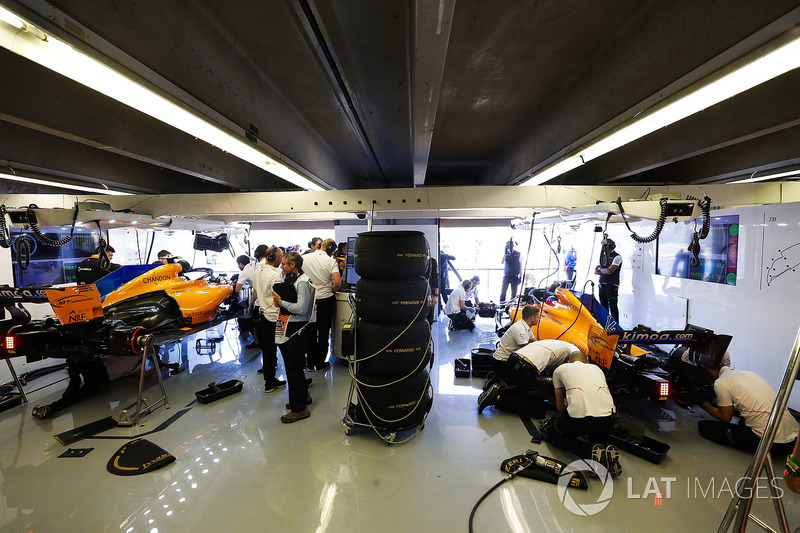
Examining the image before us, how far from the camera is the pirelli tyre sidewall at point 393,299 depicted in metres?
3.15

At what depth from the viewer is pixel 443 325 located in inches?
303

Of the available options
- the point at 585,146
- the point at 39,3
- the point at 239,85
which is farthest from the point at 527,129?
the point at 39,3

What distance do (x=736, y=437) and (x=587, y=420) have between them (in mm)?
1644

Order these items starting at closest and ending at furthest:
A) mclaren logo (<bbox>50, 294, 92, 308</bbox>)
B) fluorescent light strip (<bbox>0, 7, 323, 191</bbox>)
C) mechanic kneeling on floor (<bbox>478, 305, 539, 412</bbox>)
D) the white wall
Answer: fluorescent light strip (<bbox>0, 7, 323, 191</bbox>)
mclaren logo (<bbox>50, 294, 92, 308</bbox>)
mechanic kneeling on floor (<bbox>478, 305, 539, 412</bbox>)
the white wall

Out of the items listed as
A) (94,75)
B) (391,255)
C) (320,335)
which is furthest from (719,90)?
(320,335)

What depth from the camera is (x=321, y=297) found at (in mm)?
5051

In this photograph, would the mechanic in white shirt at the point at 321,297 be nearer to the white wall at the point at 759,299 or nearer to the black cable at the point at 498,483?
the black cable at the point at 498,483

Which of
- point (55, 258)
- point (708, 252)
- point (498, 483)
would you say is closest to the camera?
point (498, 483)

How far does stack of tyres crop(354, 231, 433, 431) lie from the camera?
3.14m

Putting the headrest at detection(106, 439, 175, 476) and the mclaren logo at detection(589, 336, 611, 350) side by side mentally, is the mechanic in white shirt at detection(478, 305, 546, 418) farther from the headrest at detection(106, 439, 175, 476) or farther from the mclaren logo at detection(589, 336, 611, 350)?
the headrest at detection(106, 439, 175, 476)

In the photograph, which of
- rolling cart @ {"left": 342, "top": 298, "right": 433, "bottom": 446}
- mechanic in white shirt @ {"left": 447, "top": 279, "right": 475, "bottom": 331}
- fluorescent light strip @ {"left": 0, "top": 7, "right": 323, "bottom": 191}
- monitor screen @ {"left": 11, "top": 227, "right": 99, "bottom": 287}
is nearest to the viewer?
fluorescent light strip @ {"left": 0, "top": 7, "right": 323, "bottom": 191}

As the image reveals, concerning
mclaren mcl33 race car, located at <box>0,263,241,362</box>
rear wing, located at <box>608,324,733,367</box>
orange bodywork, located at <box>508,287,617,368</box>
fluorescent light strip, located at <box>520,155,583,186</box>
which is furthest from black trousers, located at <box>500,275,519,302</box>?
mclaren mcl33 race car, located at <box>0,263,241,362</box>

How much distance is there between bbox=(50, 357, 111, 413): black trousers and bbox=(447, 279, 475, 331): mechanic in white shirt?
19.3 feet

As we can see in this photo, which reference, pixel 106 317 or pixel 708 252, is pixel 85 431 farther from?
pixel 708 252
